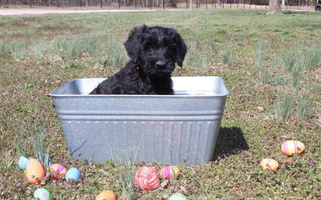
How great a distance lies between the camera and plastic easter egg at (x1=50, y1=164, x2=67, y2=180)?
2867mm

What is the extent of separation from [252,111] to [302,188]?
2062 millimetres

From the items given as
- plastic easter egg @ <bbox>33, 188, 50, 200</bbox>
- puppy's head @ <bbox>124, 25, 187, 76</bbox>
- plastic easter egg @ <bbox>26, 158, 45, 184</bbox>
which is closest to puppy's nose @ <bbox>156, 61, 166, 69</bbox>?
puppy's head @ <bbox>124, 25, 187, 76</bbox>

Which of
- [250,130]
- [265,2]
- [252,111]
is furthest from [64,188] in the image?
[265,2]

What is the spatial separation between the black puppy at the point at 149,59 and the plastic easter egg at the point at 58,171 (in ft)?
3.86

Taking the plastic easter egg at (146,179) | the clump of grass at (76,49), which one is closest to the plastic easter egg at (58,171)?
the plastic easter egg at (146,179)

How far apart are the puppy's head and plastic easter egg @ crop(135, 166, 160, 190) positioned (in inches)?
43.5

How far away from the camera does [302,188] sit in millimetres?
2861

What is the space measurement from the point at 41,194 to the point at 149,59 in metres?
1.70

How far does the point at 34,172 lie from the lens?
9.12 feet

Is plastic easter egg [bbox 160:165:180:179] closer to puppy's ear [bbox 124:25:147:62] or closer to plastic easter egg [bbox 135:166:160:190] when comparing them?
plastic easter egg [bbox 135:166:160:190]

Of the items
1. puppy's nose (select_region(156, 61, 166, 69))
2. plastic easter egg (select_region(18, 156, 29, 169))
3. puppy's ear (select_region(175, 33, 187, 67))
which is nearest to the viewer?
plastic easter egg (select_region(18, 156, 29, 169))

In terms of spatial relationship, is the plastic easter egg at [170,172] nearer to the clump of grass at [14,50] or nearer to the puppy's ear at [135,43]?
the puppy's ear at [135,43]

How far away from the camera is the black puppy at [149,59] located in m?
3.49

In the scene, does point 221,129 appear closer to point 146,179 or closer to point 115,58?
point 146,179
